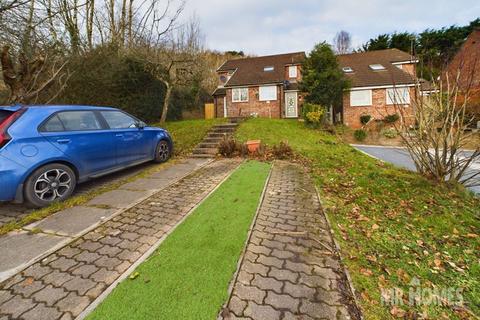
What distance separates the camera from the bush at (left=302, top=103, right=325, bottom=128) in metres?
15.1

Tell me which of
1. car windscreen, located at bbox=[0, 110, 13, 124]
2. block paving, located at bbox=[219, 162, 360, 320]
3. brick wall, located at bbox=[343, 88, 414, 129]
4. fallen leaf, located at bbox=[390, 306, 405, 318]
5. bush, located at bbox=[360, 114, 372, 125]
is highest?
brick wall, located at bbox=[343, 88, 414, 129]

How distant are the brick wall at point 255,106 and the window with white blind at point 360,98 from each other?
6.03 meters

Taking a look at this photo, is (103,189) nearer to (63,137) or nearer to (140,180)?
(140,180)

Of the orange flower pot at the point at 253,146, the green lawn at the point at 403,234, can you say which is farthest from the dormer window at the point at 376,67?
the green lawn at the point at 403,234

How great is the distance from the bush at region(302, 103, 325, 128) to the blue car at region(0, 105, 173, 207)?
11.9m

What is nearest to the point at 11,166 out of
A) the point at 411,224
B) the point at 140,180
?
the point at 140,180

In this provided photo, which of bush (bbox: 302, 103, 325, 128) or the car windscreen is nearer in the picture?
the car windscreen

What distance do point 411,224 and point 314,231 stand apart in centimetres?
157

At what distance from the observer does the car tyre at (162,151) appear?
22.8 feet

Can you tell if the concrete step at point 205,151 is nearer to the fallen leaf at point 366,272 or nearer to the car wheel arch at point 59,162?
the car wheel arch at point 59,162

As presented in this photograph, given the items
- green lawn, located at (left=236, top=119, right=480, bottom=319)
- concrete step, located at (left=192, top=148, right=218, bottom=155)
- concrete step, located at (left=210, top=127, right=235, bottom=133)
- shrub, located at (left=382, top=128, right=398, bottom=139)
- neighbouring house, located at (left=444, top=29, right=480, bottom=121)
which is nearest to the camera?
green lawn, located at (left=236, top=119, right=480, bottom=319)

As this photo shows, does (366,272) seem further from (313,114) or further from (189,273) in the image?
(313,114)

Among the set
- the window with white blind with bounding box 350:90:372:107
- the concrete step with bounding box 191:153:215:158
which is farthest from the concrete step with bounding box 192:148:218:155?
the window with white blind with bounding box 350:90:372:107

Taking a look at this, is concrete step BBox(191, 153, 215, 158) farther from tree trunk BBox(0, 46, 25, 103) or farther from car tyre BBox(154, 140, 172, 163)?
tree trunk BBox(0, 46, 25, 103)
